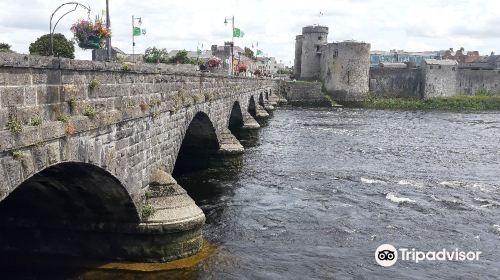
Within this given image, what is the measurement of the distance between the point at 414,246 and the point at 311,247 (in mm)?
3008

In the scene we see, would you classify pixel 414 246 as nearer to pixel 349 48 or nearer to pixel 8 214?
pixel 8 214

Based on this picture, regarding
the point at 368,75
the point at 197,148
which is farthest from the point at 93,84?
the point at 368,75

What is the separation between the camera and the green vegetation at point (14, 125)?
6953 millimetres

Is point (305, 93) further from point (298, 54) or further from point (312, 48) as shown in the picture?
point (298, 54)

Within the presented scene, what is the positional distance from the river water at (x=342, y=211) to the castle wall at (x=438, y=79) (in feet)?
177

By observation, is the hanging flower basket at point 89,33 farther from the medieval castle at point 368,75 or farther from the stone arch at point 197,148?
the medieval castle at point 368,75

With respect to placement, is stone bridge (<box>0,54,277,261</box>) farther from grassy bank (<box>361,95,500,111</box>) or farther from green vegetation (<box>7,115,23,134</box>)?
grassy bank (<box>361,95,500,111</box>)

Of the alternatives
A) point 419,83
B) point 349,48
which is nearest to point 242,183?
point 349,48

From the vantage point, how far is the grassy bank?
81.2 m

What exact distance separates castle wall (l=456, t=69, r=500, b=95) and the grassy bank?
228 inches

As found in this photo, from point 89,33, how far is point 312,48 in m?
84.9

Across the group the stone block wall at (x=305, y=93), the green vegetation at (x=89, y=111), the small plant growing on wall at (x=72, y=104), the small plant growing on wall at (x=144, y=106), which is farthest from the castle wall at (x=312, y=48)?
the small plant growing on wall at (x=72, y=104)

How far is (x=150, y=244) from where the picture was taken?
1254 cm

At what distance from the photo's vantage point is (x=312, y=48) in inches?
3652
